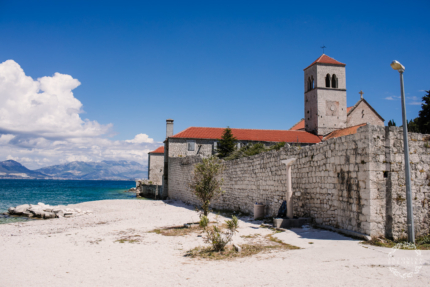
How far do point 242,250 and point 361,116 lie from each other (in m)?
46.1

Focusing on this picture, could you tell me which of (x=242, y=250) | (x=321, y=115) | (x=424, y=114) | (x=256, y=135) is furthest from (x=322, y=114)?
(x=242, y=250)

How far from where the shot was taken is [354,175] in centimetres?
801

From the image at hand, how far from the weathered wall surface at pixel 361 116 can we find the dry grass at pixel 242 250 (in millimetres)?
43444

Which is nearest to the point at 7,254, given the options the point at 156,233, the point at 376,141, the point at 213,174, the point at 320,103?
the point at 156,233

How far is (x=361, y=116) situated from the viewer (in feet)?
152

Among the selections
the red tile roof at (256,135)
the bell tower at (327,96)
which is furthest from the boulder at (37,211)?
the bell tower at (327,96)

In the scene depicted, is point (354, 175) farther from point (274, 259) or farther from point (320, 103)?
point (320, 103)

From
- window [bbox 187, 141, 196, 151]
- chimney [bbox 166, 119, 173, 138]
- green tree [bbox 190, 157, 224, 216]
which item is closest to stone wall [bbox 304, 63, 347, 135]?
window [bbox 187, 141, 196, 151]

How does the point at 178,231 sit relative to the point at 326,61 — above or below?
below

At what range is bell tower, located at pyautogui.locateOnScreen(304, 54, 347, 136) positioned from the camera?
45.1 m

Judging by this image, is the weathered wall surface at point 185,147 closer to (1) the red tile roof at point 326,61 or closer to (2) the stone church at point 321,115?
(2) the stone church at point 321,115

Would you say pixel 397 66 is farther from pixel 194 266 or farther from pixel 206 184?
pixel 206 184

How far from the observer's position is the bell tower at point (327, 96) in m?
45.1

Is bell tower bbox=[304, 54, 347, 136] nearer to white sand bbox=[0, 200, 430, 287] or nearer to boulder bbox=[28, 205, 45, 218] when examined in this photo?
boulder bbox=[28, 205, 45, 218]
